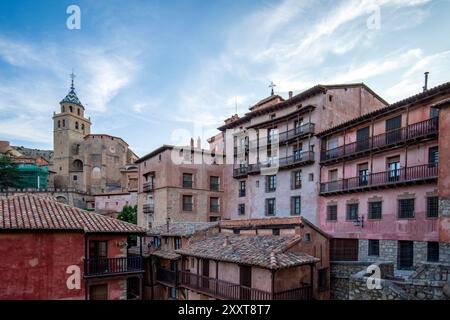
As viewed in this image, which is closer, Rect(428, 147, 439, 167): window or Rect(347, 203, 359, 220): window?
Rect(428, 147, 439, 167): window

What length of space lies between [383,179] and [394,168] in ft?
3.48

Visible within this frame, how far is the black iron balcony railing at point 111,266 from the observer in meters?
14.8

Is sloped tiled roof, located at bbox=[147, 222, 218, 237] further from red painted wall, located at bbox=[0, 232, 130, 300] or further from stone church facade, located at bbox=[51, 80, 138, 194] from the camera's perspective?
stone church facade, located at bbox=[51, 80, 138, 194]

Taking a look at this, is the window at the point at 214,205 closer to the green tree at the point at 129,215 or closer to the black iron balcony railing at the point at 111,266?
the green tree at the point at 129,215

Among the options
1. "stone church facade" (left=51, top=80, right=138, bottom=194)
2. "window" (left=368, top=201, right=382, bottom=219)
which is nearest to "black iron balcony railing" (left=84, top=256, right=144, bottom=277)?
"window" (left=368, top=201, right=382, bottom=219)

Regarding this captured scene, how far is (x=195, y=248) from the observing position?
61.8ft

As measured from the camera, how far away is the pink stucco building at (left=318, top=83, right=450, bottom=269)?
1655 cm

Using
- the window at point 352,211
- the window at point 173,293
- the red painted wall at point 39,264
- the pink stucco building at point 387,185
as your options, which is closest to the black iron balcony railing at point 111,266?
the red painted wall at point 39,264

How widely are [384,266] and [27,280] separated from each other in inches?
710

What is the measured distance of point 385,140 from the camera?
19484 millimetres

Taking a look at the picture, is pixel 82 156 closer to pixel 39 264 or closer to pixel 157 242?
pixel 157 242

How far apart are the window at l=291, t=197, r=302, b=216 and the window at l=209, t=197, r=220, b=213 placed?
10691 millimetres
